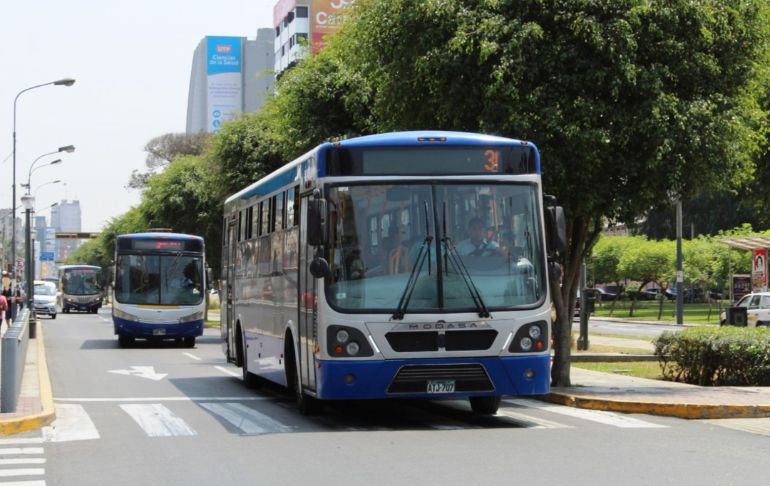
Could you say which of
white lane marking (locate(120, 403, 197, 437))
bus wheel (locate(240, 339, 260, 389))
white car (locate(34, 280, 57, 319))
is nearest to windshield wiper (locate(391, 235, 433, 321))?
white lane marking (locate(120, 403, 197, 437))

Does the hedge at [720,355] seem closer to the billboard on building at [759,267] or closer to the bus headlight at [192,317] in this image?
the bus headlight at [192,317]

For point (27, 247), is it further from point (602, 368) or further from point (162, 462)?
point (162, 462)

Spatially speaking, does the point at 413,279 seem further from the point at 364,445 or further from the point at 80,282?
the point at 80,282

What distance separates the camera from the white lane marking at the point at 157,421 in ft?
45.4

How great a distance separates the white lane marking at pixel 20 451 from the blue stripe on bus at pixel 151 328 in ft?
74.1

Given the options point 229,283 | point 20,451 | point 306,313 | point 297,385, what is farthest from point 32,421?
point 229,283

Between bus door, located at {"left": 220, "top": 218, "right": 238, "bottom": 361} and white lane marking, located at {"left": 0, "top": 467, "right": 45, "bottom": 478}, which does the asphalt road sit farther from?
bus door, located at {"left": 220, "top": 218, "right": 238, "bottom": 361}

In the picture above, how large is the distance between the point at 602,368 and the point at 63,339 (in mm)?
21627

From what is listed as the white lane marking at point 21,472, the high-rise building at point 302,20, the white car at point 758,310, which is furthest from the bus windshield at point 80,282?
the white lane marking at point 21,472

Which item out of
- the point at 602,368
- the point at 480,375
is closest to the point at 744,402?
the point at 480,375

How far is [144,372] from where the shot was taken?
24.8m

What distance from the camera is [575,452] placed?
11633 mm

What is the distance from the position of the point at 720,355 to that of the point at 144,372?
11.3 meters

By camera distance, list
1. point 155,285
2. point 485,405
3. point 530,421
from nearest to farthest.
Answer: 1. point 530,421
2. point 485,405
3. point 155,285
